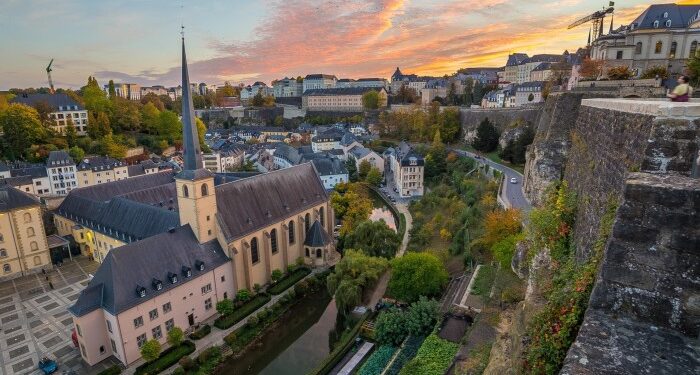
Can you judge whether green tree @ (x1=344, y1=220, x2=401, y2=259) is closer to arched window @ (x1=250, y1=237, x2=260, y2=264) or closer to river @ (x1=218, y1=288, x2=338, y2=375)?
river @ (x1=218, y1=288, x2=338, y2=375)

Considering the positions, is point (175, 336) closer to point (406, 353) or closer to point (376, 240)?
point (406, 353)

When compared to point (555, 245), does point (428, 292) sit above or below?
below

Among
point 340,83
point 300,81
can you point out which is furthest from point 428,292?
point 300,81

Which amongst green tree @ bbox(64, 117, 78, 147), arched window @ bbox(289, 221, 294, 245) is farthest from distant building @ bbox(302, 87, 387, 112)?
arched window @ bbox(289, 221, 294, 245)

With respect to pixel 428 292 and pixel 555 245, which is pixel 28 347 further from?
pixel 555 245

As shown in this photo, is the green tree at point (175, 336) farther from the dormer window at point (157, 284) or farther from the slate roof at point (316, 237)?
the slate roof at point (316, 237)

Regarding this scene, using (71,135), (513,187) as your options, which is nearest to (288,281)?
(513,187)
